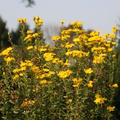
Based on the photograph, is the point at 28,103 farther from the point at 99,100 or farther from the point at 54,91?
the point at 99,100

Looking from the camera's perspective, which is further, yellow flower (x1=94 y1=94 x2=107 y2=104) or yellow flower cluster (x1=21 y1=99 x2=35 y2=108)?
yellow flower (x1=94 y1=94 x2=107 y2=104)

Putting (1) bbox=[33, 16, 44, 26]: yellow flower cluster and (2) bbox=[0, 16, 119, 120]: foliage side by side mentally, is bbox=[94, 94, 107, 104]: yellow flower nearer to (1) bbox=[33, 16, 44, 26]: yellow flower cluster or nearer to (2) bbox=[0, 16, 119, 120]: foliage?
(2) bbox=[0, 16, 119, 120]: foliage

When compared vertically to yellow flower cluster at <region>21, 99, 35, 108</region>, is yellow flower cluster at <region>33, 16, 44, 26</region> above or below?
above

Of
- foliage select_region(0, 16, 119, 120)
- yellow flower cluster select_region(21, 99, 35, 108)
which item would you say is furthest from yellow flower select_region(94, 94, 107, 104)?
yellow flower cluster select_region(21, 99, 35, 108)

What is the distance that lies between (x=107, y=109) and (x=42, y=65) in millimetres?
1212

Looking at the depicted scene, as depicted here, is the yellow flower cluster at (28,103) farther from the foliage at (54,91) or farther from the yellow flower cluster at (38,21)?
the yellow flower cluster at (38,21)

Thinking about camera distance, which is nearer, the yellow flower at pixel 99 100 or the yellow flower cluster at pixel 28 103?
the yellow flower cluster at pixel 28 103

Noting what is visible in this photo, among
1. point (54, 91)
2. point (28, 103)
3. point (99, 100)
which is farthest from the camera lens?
point (54, 91)

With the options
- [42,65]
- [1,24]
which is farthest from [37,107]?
[1,24]

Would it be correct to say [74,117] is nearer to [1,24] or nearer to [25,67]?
[25,67]

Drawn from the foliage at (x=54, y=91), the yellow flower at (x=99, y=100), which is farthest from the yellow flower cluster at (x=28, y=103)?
the yellow flower at (x=99, y=100)

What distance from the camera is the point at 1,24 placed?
21.9 metres

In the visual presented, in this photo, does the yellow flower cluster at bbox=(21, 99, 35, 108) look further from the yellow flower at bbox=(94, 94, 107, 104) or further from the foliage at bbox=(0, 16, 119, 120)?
the yellow flower at bbox=(94, 94, 107, 104)

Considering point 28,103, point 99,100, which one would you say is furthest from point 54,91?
point 99,100
